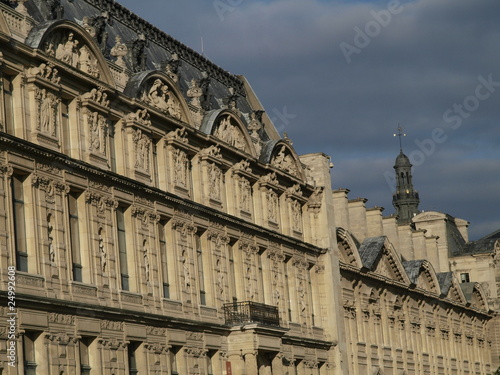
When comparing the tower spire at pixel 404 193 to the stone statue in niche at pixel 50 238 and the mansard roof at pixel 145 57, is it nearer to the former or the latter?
the mansard roof at pixel 145 57

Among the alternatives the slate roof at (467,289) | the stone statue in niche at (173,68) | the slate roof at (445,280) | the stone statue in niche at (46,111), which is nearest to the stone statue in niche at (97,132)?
the stone statue in niche at (46,111)

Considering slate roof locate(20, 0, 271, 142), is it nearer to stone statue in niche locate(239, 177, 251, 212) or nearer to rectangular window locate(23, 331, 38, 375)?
stone statue in niche locate(239, 177, 251, 212)

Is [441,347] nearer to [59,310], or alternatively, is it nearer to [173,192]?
[173,192]

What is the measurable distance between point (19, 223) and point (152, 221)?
29.9ft

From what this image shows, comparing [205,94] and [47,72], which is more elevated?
[205,94]

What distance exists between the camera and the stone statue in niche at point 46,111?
4134 centimetres

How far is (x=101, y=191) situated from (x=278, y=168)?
18.0m

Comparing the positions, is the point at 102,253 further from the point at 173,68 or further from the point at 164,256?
the point at 173,68

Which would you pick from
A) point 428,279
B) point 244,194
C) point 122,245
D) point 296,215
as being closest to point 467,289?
point 428,279

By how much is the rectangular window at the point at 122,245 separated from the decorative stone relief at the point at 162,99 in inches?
195

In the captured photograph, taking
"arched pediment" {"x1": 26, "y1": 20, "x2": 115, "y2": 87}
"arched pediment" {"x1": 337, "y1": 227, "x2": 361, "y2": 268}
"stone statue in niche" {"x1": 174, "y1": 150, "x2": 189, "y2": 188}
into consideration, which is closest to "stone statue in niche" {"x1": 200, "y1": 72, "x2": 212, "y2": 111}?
"stone statue in niche" {"x1": 174, "y1": 150, "x2": 189, "y2": 188}

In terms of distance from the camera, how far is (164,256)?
49.3 m

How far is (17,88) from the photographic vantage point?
133 ft

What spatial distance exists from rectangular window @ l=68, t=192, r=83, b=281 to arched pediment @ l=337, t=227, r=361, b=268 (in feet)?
92.1
